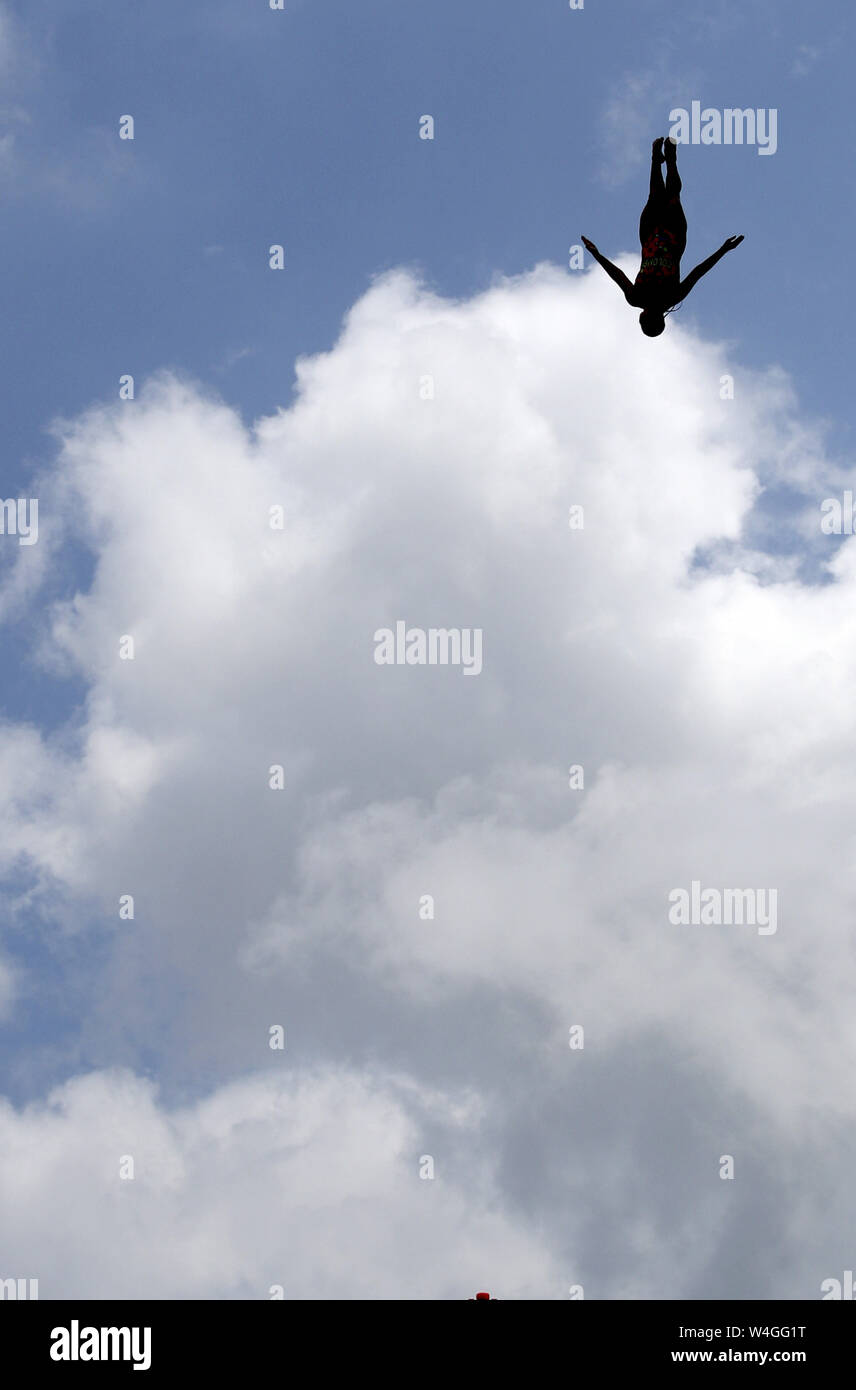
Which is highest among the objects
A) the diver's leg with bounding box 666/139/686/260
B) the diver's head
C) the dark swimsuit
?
the diver's leg with bounding box 666/139/686/260

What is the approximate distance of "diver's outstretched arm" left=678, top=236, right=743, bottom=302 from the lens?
36.0 meters

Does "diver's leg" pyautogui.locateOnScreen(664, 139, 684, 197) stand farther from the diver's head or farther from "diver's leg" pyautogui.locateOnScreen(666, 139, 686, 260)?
the diver's head

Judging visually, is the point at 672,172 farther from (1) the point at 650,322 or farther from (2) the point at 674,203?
(1) the point at 650,322

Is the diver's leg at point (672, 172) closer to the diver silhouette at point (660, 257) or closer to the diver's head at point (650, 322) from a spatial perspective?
the diver silhouette at point (660, 257)

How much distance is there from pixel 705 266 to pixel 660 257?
1103 mm

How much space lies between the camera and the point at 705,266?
120 feet

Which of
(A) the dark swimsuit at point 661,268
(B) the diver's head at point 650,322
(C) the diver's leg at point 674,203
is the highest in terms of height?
(C) the diver's leg at point 674,203

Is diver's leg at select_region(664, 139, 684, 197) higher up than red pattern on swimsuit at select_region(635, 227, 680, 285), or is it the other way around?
diver's leg at select_region(664, 139, 684, 197)

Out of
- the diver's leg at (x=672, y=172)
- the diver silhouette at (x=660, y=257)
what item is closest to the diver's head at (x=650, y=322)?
the diver silhouette at (x=660, y=257)

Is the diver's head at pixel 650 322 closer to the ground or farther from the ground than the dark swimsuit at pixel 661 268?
closer to the ground

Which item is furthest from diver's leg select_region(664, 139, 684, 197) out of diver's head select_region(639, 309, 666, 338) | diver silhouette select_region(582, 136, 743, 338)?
diver's head select_region(639, 309, 666, 338)

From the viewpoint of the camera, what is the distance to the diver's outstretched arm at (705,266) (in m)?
36.0
